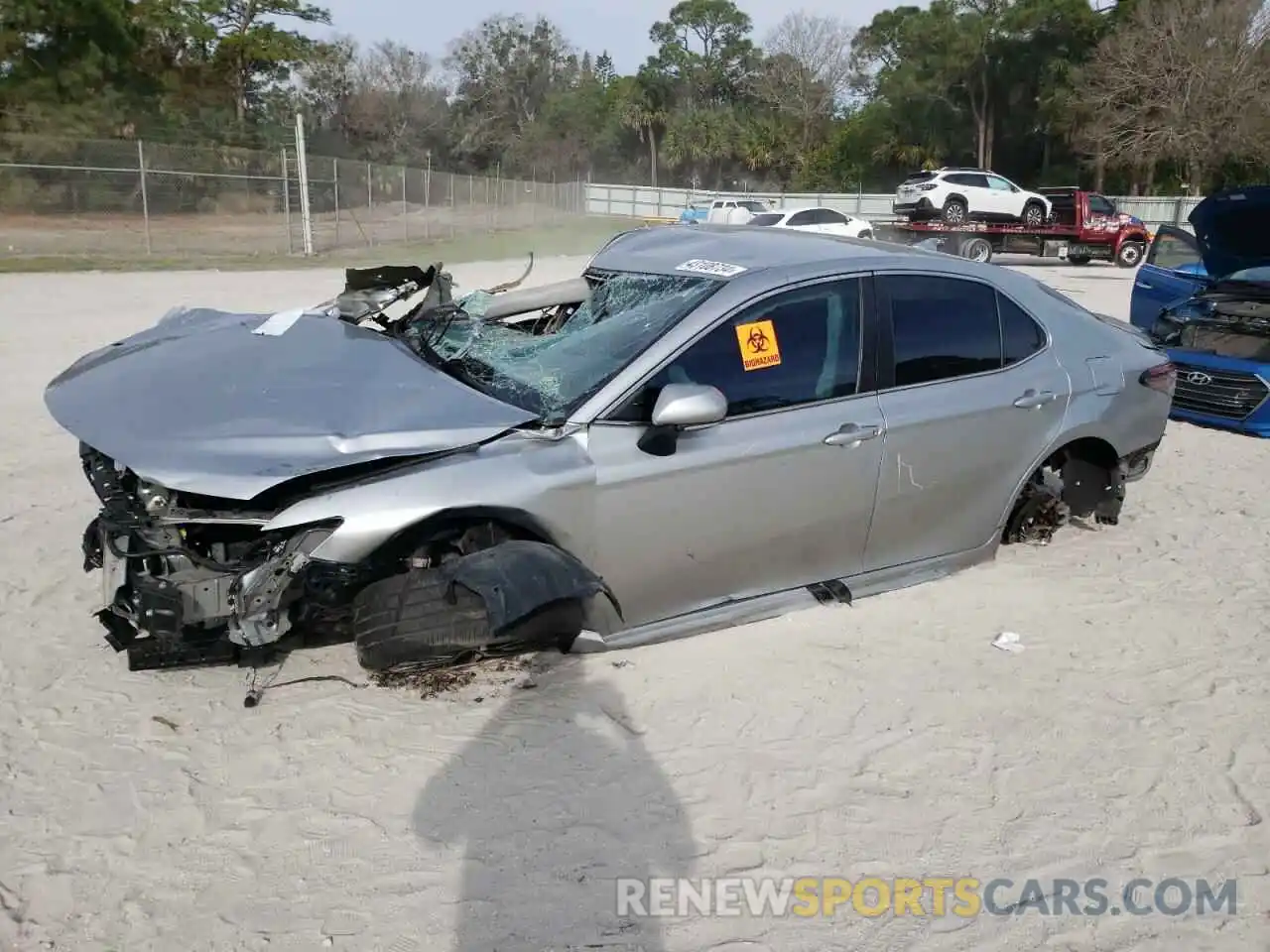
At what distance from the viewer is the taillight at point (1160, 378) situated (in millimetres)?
5344

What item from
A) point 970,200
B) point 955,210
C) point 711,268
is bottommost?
point 711,268

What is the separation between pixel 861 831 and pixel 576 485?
1.50 m

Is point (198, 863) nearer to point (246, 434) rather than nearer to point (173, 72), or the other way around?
point (246, 434)

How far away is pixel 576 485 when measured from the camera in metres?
3.71

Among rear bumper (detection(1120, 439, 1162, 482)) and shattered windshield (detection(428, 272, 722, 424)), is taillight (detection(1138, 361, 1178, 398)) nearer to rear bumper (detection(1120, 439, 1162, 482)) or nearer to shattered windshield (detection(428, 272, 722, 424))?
rear bumper (detection(1120, 439, 1162, 482))

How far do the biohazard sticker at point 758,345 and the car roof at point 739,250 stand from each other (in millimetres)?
291

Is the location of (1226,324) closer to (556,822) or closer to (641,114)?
(556,822)

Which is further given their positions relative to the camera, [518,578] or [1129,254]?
[1129,254]

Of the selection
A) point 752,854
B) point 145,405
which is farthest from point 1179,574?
point 145,405

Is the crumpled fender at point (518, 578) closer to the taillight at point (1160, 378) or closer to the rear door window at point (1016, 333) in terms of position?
the rear door window at point (1016, 333)

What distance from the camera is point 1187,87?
4034cm

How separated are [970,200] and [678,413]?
2662 centimetres

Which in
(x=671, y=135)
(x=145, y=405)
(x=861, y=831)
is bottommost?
(x=861, y=831)

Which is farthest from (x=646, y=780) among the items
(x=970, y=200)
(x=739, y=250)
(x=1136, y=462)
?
(x=970, y=200)
